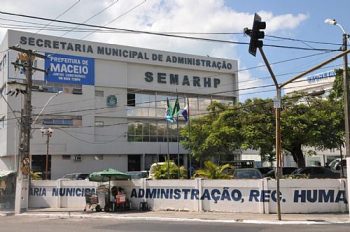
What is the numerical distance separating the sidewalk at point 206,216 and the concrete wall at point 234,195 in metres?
0.66

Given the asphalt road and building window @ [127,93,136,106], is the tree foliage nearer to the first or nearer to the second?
building window @ [127,93,136,106]

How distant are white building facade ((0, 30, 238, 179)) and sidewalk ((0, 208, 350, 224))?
927 inches

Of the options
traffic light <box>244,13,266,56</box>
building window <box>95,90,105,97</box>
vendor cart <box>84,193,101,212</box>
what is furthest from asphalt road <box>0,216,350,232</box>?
building window <box>95,90,105,97</box>

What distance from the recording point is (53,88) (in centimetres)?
5162

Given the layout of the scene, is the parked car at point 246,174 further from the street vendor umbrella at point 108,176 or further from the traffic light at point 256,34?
the traffic light at point 256,34

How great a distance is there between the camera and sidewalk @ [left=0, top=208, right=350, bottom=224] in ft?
66.5

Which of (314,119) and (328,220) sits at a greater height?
(314,119)

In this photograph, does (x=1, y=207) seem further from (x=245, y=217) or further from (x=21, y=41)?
(x=21, y=41)

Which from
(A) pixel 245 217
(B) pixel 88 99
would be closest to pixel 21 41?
(B) pixel 88 99

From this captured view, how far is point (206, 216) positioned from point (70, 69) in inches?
1308

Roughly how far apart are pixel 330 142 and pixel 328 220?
70.9 ft

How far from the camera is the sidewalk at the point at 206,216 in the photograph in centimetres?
2027

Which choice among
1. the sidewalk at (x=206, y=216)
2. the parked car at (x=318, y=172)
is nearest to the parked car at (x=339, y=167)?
the parked car at (x=318, y=172)

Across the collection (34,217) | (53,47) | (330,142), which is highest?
(53,47)
